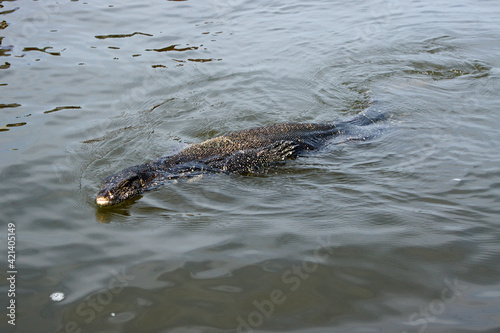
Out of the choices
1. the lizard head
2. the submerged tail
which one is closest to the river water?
the lizard head

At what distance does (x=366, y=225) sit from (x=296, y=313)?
5.63 feet

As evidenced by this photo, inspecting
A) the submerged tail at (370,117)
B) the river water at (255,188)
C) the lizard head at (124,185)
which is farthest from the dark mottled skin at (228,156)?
the submerged tail at (370,117)

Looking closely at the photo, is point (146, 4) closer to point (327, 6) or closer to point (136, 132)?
point (327, 6)

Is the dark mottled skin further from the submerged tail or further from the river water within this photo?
the submerged tail

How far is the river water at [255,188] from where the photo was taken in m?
4.12

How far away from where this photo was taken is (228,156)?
680 centimetres

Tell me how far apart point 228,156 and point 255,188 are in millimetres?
839

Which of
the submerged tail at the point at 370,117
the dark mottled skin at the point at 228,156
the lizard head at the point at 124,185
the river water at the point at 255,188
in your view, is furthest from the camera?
the submerged tail at the point at 370,117

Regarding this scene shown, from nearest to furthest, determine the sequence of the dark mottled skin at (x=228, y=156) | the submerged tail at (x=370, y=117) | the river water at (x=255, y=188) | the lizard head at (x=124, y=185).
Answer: the river water at (x=255, y=188)
the lizard head at (x=124, y=185)
the dark mottled skin at (x=228, y=156)
the submerged tail at (x=370, y=117)

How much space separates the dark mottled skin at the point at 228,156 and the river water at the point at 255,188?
199 millimetres

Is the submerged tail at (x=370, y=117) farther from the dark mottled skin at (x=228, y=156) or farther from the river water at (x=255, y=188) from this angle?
the dark mottled skin at (x=228, y=156)

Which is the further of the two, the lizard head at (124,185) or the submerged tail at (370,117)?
the submerged tail at (370,117)

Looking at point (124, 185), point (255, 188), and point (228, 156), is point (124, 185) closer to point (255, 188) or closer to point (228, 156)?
point (228, 156)

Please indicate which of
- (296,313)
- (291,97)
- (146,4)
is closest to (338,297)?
(296,313)
